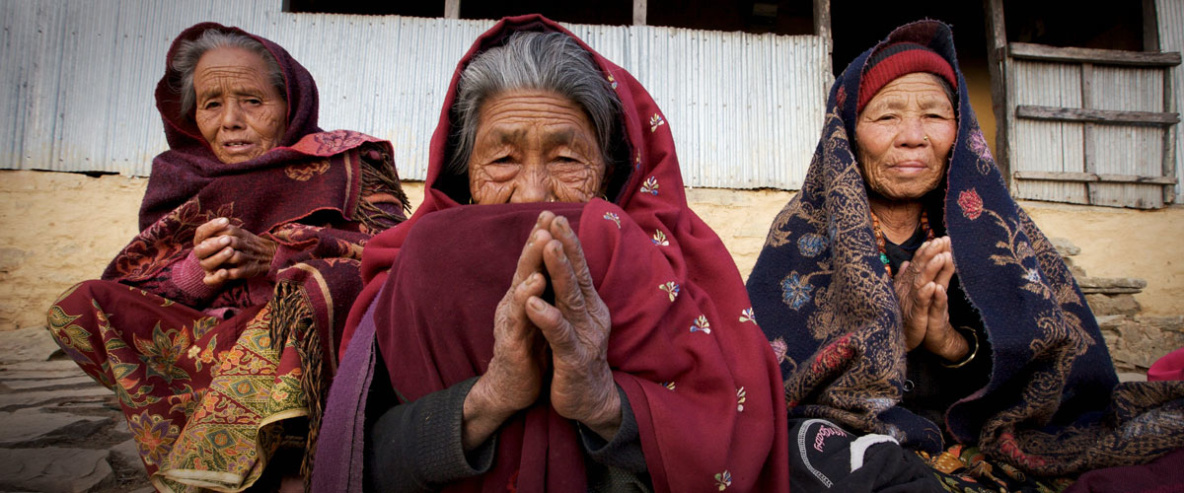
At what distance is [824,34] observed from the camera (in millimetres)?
6953

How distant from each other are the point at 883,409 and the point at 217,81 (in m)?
2.86

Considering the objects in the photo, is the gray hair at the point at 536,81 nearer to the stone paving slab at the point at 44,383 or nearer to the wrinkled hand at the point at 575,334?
the wrinkled hand at the point at 575,334

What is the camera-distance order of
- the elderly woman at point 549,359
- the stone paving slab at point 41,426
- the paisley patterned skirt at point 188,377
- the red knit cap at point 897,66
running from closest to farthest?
the elderly woman at point 549,359 → the paisley patterned skirt at point 188,377 → the red knit cap at point 897,66 → the stone paving slab at point 41,426

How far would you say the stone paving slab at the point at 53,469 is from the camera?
240 cm

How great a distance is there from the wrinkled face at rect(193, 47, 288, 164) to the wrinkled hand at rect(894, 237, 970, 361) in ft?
8.47

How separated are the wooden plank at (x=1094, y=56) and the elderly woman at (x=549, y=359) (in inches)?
281

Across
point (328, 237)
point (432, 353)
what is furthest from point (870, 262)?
point (328, 237)

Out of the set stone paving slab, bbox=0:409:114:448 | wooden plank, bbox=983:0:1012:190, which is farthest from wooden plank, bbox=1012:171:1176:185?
stone paving slab, bbox=0:409:114:448

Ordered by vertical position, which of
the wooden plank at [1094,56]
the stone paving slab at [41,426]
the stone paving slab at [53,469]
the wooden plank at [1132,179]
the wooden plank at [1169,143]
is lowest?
the stone paving slab at [53,469]

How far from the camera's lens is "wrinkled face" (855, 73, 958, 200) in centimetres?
251

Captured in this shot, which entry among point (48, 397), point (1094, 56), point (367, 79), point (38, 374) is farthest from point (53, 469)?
point (1094, 56)

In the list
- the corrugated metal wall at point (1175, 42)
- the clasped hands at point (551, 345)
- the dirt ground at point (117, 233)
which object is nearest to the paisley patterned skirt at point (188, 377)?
the clasped hands at point (551, 345)

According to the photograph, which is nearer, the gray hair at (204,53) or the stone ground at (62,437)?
the stone ground at (62,437)

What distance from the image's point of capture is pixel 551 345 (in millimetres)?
1220
